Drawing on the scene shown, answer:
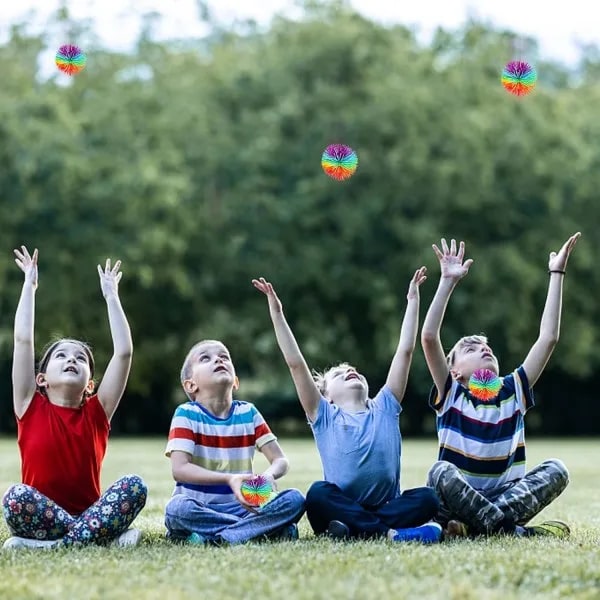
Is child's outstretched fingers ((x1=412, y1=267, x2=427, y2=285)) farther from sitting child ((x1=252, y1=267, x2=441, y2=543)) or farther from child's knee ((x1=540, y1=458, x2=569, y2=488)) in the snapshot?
child's knee ((x1=540, y1=458, x2=569, y2=488))

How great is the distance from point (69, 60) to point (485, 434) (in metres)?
4.01

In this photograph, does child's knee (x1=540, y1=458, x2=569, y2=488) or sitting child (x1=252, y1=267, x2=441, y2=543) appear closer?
sitting child (x1=252, y1=267, x2=441, y2=543)

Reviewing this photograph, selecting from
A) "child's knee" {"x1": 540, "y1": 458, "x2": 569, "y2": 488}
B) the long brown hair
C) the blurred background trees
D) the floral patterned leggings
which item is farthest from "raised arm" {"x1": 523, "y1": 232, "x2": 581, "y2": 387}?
the blurred background trees

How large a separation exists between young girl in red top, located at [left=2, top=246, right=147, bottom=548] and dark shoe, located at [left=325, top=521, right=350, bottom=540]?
982 mm

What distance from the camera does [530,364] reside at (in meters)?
6.74

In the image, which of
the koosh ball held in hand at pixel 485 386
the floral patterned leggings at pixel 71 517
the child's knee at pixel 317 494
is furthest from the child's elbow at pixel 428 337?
the floral patterned leggings at pixel 71 517

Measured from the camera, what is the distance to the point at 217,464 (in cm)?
632

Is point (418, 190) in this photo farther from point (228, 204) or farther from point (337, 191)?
point (228, 204)

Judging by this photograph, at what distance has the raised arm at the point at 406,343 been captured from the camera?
6414mm

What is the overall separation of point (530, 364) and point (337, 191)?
21279mm

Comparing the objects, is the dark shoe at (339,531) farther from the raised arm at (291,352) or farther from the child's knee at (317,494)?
the raised arm at (291,352)

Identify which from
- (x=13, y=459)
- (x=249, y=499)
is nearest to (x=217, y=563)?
(x=249, y=499)

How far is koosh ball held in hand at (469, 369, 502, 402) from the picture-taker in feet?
21.7

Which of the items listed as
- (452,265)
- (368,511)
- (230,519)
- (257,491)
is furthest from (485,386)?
(230,519)
